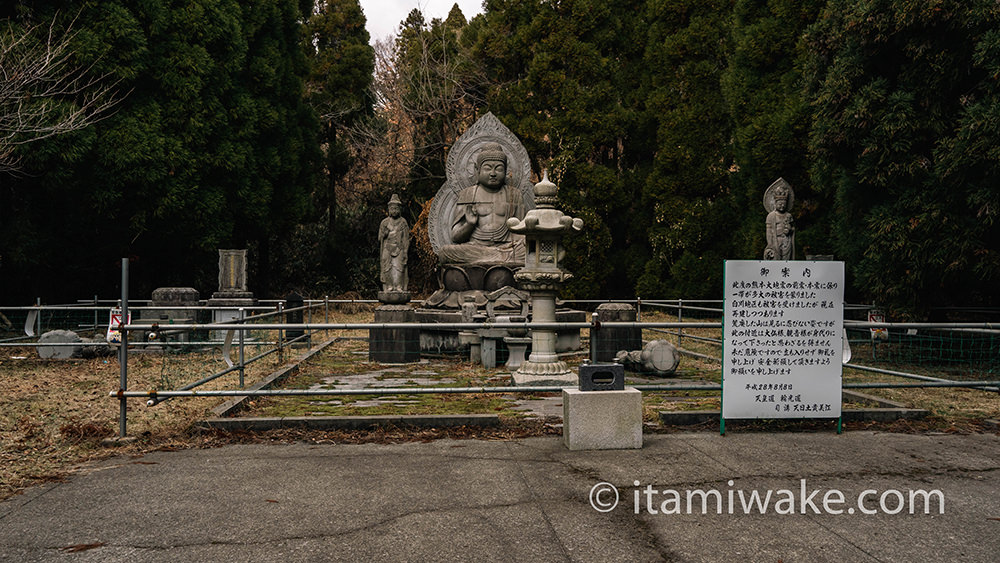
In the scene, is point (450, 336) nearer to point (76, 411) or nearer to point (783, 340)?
point (76, 411)

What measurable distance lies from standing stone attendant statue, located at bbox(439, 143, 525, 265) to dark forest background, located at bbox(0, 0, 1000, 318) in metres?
5.90

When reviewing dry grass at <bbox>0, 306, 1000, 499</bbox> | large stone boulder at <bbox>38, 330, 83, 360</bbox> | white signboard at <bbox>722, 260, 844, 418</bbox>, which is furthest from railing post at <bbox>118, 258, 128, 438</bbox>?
large stone boulder at <bbox>38, 330, 83, 360</bbox>

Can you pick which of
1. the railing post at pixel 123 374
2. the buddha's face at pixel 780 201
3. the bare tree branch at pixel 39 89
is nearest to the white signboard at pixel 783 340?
the railing post at pixel 123 374

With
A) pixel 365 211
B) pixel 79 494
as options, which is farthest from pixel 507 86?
pixel 79 494

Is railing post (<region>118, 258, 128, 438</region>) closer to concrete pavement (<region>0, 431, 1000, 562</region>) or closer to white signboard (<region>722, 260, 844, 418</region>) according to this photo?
concrete pavement (<region>0, 431, 1000, 562</region>)

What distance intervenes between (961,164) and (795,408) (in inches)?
257

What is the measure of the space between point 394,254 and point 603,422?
8426 mm

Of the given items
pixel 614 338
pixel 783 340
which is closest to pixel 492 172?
pixel 614 338

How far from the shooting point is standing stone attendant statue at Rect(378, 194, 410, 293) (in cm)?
1363

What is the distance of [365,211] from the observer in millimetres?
27781

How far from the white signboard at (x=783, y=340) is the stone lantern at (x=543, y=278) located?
103 inches

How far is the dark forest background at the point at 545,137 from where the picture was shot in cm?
1141

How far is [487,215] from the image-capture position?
46.4 ft

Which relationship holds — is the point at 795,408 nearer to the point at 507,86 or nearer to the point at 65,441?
the point at 65,441
